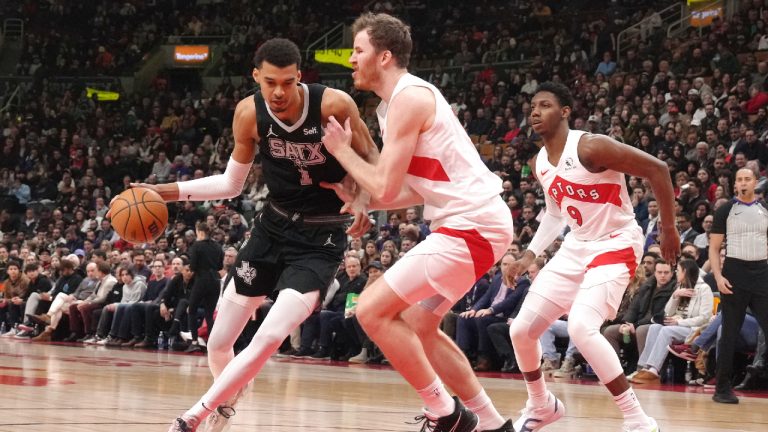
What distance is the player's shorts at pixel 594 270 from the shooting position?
241 inches

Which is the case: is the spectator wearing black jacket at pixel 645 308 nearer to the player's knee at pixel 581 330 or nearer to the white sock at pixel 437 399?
the player's knee at pixel 581 330

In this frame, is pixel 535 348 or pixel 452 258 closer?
pixel 452 258

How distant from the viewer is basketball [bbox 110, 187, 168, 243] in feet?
18.8

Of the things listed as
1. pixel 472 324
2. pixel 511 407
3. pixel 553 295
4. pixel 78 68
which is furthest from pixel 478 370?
pixel 78 68

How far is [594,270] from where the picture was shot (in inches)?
243

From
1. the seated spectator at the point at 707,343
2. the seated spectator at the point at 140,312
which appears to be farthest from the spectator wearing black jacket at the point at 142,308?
the seated spectator at the point at 707,343

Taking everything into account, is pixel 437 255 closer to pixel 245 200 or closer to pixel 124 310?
pixel 124 310

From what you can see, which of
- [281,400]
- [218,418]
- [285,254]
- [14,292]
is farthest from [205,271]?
[218,418]

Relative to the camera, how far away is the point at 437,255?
Answer: 491 centimetres

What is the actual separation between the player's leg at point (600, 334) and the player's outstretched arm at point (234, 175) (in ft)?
6.42

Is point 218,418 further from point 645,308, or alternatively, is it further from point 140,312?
point 140,312

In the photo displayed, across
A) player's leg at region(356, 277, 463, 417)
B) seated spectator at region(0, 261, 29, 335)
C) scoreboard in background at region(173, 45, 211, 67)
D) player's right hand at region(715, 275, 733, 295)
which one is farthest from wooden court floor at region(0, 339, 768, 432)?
scoreboard in background at region(173, 45, 211, 67)

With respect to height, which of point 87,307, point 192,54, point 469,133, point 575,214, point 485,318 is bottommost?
point 87,307

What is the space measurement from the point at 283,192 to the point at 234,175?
0.31 meters
